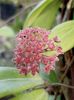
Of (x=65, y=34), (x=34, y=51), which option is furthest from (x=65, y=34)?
(x=34, y=51)

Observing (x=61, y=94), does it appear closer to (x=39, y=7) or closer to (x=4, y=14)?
(x=39, y=7)

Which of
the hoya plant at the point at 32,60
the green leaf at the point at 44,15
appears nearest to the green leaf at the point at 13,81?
the hoya plant at the point at 32,60

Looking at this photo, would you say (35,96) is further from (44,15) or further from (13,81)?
(44,15)

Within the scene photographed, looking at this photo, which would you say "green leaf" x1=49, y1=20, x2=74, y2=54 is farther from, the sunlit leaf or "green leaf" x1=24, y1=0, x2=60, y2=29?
"green leaf" x1=24, y1=0, x2=60, y2=29

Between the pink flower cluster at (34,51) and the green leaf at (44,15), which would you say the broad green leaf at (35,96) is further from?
the green leaf at (44,15)

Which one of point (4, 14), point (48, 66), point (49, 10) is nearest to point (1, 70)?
point (48, 66)

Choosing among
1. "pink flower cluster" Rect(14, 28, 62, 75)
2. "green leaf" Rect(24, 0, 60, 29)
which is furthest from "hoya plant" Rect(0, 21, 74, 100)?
"green leaf" Rect(24, 0, 60, 29)
